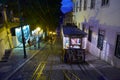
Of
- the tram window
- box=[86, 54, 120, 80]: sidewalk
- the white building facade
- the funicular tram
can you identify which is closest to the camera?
box=[86, 54, 120, 80]: sidewalk

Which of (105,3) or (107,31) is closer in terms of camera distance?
(107,31)

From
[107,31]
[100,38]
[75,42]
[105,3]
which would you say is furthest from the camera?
[100,38]

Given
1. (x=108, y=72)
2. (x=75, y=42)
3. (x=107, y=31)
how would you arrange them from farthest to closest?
(x=75, y=42) → (x=107, y=31) → (x=108, y=72)

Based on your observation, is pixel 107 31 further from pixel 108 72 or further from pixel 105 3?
pixel 108 72

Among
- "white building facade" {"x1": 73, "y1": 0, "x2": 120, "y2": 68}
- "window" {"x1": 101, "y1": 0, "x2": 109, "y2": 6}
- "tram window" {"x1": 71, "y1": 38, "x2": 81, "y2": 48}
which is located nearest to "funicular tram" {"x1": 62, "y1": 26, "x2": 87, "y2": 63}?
"tram window" {"x1": 71, "y1": 38, "x2": 81, "y2": 48}

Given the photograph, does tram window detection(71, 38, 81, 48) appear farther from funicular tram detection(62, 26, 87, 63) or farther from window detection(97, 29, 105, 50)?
window detection(97, 29, 105, 50)

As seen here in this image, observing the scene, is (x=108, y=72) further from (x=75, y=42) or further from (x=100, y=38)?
(x=100, y=38)

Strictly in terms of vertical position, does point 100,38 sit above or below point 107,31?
below

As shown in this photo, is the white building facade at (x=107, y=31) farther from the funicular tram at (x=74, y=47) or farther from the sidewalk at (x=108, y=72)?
the funicular tram at (x=74, y=47)

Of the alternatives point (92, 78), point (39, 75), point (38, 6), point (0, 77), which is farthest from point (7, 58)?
point (38, 6)

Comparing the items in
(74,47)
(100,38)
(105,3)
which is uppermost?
(105,3)

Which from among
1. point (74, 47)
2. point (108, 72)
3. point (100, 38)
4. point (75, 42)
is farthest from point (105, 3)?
point (108, 72)

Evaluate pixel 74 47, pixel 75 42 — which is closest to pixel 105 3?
pixel 75 42

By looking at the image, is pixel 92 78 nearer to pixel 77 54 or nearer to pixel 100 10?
pixel 77 54
